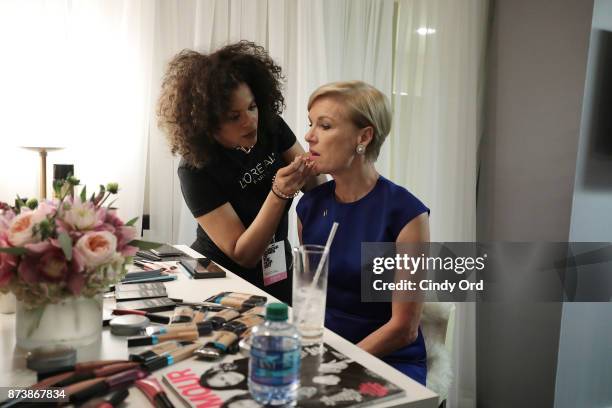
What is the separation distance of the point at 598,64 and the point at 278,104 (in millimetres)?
1613

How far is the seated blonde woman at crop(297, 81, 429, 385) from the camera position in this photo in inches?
55.1

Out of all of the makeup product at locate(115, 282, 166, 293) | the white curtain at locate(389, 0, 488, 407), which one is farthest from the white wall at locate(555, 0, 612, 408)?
the makeup product at locate(115, 282, 166, 293)

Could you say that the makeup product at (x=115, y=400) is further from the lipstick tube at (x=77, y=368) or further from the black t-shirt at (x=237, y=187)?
the black t-shirt at (x=237, y=187)

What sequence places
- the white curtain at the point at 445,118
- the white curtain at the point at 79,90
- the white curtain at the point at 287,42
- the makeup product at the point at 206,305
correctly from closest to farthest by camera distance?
the makeup product at the point at 206,305
the white curtain at the point at 79,90
the white curtain at the point at 287,42
the white curtain at the point at 445,118

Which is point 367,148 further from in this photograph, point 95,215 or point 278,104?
point 95,215

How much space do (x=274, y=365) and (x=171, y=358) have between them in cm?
25

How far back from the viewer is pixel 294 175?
1.54 metres

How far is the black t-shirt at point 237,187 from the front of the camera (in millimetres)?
1706

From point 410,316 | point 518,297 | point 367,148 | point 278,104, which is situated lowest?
point 518,297

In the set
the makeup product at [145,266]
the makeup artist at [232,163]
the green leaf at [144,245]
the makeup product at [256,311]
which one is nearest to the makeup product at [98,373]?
the green leaf at [144,245]

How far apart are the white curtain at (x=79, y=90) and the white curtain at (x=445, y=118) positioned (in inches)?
54.9

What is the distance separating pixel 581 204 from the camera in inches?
98.2

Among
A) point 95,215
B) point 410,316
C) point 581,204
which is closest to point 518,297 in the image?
point 581,204

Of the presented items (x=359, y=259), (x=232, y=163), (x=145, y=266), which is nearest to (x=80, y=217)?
(x=145, y=266)
